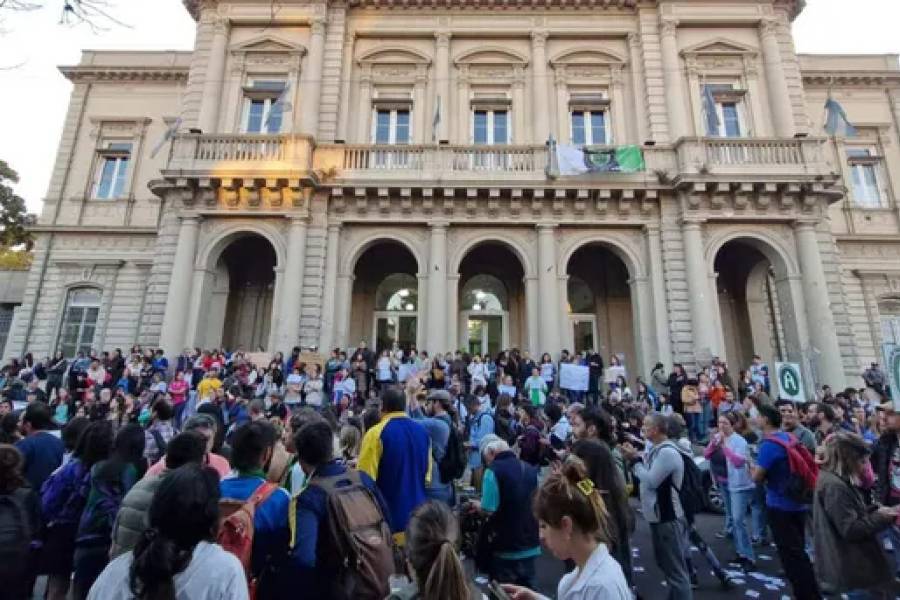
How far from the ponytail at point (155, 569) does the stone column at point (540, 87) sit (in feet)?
56.8

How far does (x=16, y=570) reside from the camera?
312 centimetres

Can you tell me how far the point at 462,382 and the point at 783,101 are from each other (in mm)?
15524

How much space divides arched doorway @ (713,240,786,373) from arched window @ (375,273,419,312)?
11.4m

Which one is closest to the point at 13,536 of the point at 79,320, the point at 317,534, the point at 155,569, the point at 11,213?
the point at 317,534

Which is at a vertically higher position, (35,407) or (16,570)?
(35,407)

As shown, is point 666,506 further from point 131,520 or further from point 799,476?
point 131,520

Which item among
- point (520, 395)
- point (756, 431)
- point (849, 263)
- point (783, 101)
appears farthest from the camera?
point (849, 263)

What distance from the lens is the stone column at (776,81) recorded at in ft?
55.9

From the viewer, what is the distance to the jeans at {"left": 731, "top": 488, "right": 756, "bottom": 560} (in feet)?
18.8

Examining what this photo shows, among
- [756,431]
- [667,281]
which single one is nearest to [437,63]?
[667,281]

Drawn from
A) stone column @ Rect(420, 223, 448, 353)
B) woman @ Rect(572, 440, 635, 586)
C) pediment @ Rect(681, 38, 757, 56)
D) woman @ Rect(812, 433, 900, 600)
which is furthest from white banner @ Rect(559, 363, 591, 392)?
pediment @ Rect(681, 38, 757, 56)

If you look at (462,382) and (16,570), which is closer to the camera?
(16,570)

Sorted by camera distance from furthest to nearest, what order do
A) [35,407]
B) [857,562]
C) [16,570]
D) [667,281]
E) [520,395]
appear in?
[667,281] < [520,395] < [35,407] < [857,562] < [16,570]

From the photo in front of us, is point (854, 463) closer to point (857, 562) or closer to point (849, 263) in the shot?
point (857, 562)
